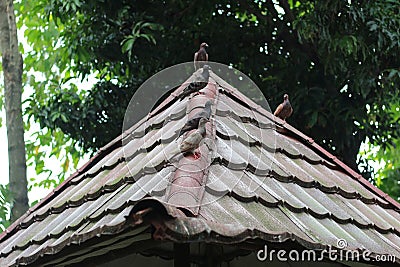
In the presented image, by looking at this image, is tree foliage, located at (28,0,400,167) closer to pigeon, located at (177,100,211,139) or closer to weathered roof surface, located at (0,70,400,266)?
weathered roof surface, located at (0,70,400,266)

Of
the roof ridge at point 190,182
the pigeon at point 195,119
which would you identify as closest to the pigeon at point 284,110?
the pigeon at point 195,119

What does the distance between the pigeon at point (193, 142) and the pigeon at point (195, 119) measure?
0.34ft

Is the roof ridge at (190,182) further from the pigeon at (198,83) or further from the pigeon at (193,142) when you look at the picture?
the pigeon at (198,83)

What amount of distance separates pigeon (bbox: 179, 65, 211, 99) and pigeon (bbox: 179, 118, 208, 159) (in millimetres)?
904

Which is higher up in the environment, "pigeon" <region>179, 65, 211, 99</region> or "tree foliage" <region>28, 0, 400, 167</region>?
"tree foliage" <region>28, 0, 400, 167</region>

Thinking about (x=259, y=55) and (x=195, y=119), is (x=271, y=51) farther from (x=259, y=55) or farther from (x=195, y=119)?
(x=195, y=119)

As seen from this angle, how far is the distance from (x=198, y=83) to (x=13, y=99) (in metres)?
3.90

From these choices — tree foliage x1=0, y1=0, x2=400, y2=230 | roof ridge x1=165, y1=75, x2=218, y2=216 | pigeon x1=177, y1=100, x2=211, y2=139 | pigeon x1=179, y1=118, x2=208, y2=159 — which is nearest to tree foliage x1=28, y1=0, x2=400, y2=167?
tree foliage x1=0, y1=0, x2=400, y2=230

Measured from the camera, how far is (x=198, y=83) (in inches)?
167

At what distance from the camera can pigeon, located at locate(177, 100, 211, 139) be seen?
343 centimetres

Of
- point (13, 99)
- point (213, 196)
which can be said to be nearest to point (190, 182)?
point (213, 196)

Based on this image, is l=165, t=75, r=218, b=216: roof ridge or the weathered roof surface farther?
l=165, t=75, r=218, b=216: roof ridge

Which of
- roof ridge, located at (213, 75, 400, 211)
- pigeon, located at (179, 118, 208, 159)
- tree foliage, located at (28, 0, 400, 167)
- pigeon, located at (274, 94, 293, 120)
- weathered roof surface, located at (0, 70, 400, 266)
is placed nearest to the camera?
weathered roof surface, located at (0, 70, 400, 266)

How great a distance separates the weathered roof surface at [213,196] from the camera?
263 centimetres
